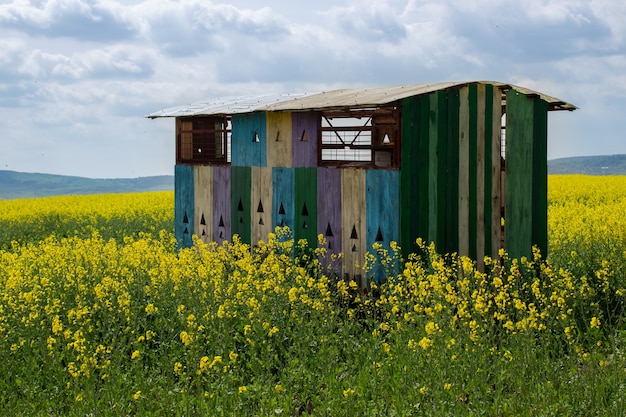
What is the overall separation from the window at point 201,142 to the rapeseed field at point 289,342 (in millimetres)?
3719

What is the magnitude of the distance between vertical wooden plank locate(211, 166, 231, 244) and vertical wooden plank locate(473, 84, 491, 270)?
188 inches

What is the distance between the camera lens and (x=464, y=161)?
1209cm

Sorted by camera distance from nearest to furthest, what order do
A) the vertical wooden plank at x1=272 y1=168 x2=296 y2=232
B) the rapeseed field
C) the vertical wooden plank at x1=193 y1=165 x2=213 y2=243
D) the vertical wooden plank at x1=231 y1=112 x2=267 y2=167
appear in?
the rapeseed field, the vertical wooden plank at x1=272 y1=168 x2=296 y2=232, the vertical wooden plank at x1=231 y1=112 x2=267 y2=167, the vertical wooden plank at x1=193 y1=165 x2=213 y2=243

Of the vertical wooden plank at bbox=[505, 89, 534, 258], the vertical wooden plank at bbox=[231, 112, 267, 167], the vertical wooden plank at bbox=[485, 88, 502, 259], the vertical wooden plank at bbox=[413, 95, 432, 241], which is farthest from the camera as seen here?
the vertical wooden plank at bbox=[231, 112, 267, 167]

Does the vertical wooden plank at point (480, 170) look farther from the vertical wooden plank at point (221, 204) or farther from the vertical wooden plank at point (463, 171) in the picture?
the vertical wooden plank at point (221, 204)

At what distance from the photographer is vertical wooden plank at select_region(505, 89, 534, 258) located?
495 inches

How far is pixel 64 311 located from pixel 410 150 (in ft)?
17.3

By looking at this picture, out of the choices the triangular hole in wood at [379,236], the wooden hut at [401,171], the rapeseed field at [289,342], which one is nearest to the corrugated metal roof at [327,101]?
Answer: the wooden hut at [401,171]

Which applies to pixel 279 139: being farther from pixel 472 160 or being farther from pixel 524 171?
pixel 524 171

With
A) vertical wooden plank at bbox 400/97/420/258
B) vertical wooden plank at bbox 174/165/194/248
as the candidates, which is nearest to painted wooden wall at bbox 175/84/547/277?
vertical wooden plank at bbox 400/97/420/258

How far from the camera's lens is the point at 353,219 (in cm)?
1208

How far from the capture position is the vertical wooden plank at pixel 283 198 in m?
13.1

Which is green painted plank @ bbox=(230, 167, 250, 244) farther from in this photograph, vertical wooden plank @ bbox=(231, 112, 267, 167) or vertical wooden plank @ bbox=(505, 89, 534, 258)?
vertical wooden plank @ bbox=(505, 89, 534, 258)

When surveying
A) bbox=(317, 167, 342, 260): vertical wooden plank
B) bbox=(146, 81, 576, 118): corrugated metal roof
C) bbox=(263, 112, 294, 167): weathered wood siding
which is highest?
bbox=(146, 81, 576, 118): corrugated metal roof
